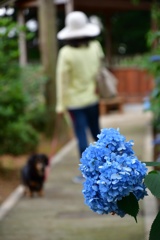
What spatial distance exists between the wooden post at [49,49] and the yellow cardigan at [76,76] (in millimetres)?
4562

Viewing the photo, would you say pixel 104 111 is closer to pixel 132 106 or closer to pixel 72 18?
pixel 132 106

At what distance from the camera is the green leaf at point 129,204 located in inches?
101

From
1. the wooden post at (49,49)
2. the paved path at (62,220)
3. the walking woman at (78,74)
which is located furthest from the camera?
the wooden post at (49,49)

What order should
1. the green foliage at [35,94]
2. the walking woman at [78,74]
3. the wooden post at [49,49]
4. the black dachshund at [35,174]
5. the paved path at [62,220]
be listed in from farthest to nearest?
the wooden post at [49,49], the green foliage at [35,94], the walking woman at [78,74], the black dachshund at [35,174], the paved path at [62,220]

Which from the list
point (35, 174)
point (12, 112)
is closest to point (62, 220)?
point (35, 174)

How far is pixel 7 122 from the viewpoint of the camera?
795 centimetres

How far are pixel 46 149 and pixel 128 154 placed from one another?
28.4 feet

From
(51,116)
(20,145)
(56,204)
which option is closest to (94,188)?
(56,204)

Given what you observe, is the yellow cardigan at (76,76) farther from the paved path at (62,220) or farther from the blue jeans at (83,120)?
the paved path at (62,220)

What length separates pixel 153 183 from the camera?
250cm

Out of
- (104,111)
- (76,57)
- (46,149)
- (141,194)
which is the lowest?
(104,111)

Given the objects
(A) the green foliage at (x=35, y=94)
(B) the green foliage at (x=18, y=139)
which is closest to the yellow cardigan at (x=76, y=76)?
(B) the green foliage at (x=18, y=139)

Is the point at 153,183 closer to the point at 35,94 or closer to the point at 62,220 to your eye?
the point at 62,220

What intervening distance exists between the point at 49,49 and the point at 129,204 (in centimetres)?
992
